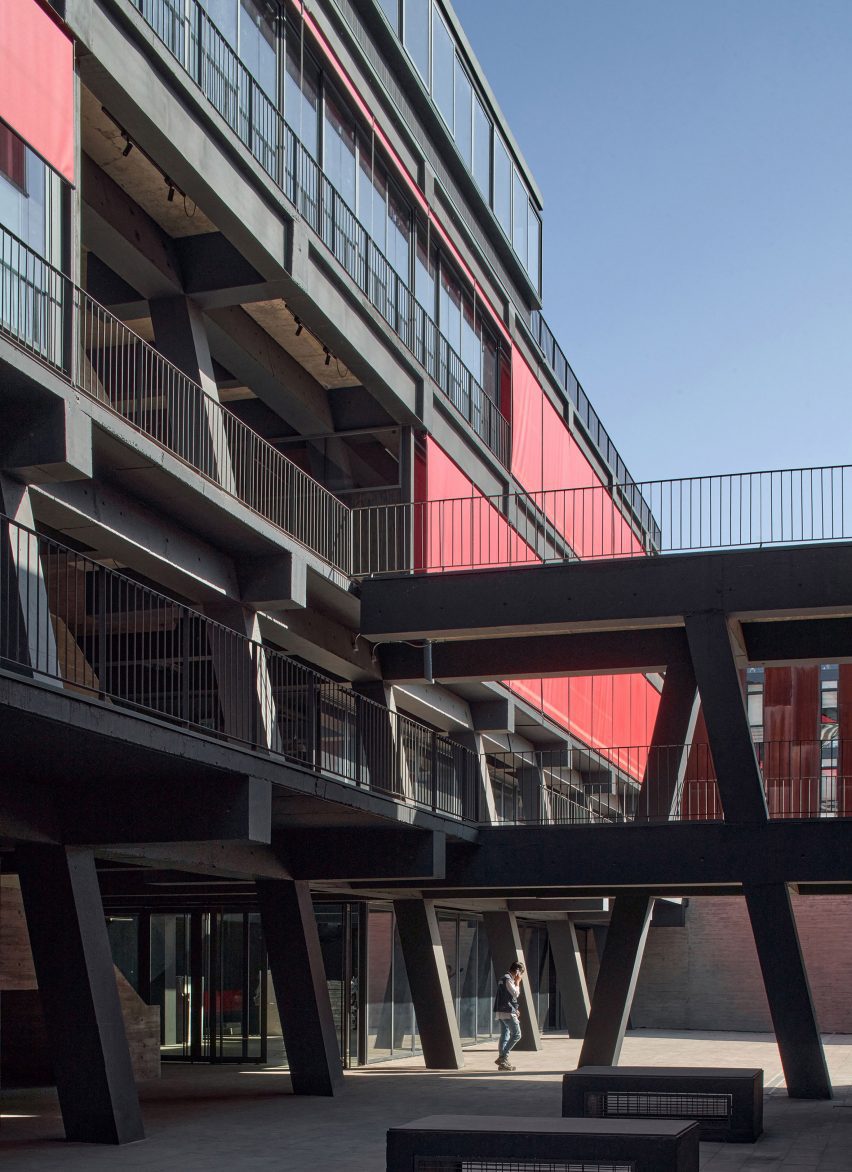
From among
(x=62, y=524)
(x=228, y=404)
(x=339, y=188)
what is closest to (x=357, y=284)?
(x=339, y=188)

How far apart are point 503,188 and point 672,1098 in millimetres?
23185

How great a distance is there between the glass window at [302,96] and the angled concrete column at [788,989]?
43.9 ft

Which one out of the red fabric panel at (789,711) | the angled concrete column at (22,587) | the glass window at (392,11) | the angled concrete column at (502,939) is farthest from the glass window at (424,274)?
the red fabric panel at (789,711)

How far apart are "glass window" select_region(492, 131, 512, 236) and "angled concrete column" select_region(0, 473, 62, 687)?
67.0ft

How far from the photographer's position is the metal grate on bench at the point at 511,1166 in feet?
38.3

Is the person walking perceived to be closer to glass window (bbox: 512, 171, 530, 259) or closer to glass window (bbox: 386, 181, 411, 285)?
glass window (bbox: 386, 181, 411, 285)

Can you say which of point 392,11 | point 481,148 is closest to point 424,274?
point 392,11

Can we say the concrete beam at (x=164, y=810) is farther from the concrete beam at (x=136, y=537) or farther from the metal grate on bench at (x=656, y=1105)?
the metal grate on bench at (x=656, y=1105)

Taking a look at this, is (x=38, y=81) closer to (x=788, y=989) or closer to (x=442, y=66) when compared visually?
(x=442, y=66)

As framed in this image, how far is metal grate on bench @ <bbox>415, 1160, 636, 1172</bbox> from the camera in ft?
38.3

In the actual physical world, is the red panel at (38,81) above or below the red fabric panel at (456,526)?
above

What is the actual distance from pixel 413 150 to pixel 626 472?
23993 mm

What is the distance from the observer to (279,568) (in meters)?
22.2

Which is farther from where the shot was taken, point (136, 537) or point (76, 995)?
point (136, 537)
